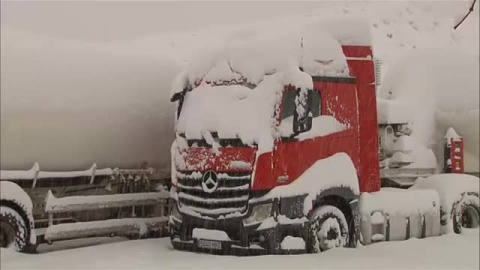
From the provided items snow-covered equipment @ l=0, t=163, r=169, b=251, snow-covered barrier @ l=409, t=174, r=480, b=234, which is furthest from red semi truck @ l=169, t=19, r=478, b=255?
snow-covered equipment @ l=0, t=163, r=169, b=251

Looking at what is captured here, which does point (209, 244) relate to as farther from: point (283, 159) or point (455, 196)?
point (455, 196)

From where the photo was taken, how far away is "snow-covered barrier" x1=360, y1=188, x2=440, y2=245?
260 inches

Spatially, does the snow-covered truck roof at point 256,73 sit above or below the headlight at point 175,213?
above

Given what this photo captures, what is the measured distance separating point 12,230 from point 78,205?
2.37 feet

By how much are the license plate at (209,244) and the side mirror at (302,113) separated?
1.15 meters

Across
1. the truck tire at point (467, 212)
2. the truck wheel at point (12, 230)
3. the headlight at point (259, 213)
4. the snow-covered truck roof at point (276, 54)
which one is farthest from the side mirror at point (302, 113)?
the truck wheel at point (12, 230)

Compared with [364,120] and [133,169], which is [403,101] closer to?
[364,120]

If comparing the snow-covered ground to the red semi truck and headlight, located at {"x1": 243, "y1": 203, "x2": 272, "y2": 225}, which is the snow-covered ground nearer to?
the red semi truck

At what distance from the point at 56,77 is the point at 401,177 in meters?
3.57

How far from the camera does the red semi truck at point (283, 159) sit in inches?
235

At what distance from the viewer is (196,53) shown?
668cm

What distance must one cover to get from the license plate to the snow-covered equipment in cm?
147

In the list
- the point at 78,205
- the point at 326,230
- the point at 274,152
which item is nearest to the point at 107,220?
the point at 78,205

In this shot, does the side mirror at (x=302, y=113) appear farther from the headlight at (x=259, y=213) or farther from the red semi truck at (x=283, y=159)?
the headlight at (x=259, y=213)
